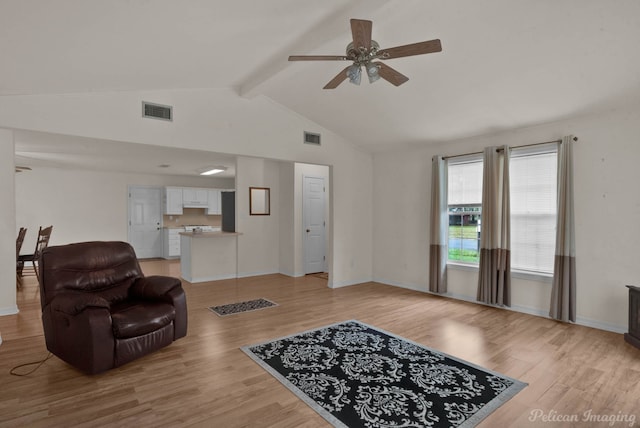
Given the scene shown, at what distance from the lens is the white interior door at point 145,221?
9.11 meters

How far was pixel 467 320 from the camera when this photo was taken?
425cm

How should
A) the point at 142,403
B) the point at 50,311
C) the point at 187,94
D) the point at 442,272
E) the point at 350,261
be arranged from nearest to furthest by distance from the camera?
the point at 142,403, the point at 50,311, the point at 187,94, the point at 442,272, the point at 350,261

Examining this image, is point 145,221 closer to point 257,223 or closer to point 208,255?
point 208,255

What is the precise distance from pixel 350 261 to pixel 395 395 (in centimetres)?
384

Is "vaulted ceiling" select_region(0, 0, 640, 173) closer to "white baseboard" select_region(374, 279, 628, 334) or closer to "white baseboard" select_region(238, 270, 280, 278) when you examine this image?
"white baseboard" select_region(374, 279, 628, 334)

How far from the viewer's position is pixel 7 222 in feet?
13.1

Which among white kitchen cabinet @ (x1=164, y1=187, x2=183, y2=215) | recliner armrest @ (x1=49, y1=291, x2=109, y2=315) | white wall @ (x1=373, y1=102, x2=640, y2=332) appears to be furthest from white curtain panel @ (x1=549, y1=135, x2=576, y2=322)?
white kitchen cabinet @ (x1=164, y1=187, x2=183, y2=215)

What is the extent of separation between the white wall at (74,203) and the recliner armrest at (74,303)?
21.3 ft

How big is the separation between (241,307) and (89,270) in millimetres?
1931

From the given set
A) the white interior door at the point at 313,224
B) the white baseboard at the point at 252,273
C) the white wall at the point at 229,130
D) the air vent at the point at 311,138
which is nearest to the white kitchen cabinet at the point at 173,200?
the white baseboard at the point at 252,273

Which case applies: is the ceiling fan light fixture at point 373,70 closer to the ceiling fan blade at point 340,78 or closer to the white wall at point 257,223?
the ceiling fan blade at point 340,78

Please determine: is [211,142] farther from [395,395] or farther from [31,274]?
A: [31,274]

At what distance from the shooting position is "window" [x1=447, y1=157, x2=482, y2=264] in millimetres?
5125

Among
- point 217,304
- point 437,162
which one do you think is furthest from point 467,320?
point 217,304
